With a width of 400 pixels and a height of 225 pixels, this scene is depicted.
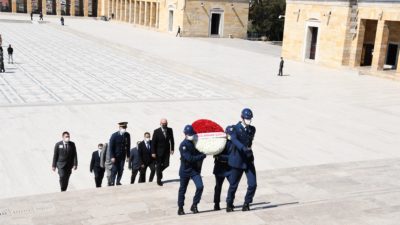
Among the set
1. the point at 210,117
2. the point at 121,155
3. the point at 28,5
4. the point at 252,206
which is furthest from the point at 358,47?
the point at 28,5

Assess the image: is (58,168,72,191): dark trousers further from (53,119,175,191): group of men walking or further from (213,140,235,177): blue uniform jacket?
(213,140,235,177): blue uniform jacket

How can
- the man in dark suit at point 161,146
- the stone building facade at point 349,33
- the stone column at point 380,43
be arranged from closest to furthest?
the man in dark suit at point 161,146 < the stone column at point 380,43 < the stone building facade at point 349,33

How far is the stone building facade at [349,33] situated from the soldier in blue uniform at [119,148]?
68.2 feet

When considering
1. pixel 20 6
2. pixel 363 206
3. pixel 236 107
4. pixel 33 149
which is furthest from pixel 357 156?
pixel 20 6

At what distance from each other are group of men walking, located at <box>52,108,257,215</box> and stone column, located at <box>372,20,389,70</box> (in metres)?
21.9

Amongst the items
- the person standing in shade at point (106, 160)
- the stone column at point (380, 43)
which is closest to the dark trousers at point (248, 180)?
the person standing in shade at point (106, 160)

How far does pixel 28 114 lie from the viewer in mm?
15398

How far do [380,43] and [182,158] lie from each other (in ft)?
76.9

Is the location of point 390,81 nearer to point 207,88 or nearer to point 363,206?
point 207,88

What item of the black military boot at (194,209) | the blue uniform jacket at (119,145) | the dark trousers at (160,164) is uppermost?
the blue uniform jacket at (119,145)

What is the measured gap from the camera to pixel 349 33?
29156mm

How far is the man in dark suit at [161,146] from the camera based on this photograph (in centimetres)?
848

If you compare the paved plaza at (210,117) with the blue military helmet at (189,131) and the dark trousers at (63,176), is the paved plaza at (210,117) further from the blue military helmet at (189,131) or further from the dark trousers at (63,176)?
the blue military helmet at (189,131)

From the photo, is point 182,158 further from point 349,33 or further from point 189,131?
point 349,33
